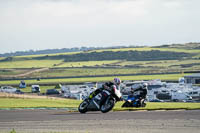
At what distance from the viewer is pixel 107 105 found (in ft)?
71.7

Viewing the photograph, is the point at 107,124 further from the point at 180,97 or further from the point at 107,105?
the point at 180,97

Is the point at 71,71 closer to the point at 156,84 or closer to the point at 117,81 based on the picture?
the point at 156,84

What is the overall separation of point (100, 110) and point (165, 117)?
448 cm

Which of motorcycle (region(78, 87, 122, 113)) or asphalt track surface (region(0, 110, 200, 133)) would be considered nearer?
asphalt track surface (region(0, 110, 200, 133))

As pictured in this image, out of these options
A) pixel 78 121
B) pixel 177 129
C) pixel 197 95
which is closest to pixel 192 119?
pixel 177 129

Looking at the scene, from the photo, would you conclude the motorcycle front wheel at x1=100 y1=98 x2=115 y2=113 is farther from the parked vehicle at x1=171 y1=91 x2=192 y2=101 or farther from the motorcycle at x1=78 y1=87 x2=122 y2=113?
the parked vehicle at x1=171 y1=91 x2=192 y2=101

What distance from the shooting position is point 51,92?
7162 cm

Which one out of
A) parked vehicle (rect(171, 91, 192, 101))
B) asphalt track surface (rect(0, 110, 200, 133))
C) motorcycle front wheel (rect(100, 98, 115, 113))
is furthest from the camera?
parked vehicle (rect(171, 91, 192, 101))

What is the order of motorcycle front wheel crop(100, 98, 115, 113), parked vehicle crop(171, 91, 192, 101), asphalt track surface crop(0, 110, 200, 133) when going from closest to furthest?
asphalt track surface crop(0, 110, 200, 133), motorcycle front wheel crop(100, 98, 115, 113), parked vehicle crop(171, 91, 192, 101)

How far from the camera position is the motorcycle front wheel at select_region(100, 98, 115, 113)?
21750 mm

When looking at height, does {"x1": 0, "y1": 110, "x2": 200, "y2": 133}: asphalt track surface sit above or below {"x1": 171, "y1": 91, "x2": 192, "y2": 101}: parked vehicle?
above

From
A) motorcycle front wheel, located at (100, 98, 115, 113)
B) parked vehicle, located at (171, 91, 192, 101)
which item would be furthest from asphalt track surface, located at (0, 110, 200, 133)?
parked vehicle, located at (171, 91, 192, 101)

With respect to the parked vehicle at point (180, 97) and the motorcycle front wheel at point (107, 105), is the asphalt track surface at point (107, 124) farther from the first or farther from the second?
the parked vehicle at point (180, 97)

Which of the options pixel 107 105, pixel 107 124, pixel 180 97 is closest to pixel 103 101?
pixel 107 105
